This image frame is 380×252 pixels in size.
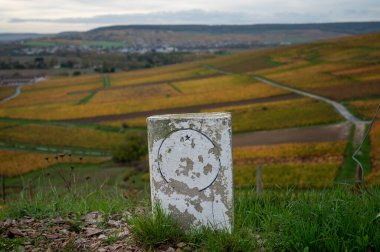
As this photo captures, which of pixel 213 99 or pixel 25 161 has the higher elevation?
pixel 213 99

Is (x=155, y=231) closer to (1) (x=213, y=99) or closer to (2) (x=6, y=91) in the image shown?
(1) (x=213, y=99)

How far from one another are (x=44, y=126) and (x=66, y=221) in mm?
54962

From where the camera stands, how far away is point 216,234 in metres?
4.63

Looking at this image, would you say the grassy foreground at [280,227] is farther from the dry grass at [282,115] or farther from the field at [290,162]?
the dry grass at [282,115]

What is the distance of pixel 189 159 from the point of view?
4.97 m

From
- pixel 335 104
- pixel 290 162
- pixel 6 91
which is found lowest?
pixel 6 91

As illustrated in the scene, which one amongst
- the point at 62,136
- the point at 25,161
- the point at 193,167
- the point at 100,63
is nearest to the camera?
the point at 193,167

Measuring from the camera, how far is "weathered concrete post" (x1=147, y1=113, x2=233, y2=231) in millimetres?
4879

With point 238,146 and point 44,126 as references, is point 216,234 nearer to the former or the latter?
point 238,146

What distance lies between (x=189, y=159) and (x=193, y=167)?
11cm

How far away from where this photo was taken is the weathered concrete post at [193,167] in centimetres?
488

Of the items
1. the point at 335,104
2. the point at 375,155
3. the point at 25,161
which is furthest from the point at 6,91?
the point at 375,155

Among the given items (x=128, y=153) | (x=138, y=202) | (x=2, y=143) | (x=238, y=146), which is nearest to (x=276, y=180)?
(x=238, y=146)

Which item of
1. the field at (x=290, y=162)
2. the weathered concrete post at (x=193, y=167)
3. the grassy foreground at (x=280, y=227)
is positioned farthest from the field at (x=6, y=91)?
→ the grassy foreground at (x=280, y=227)
